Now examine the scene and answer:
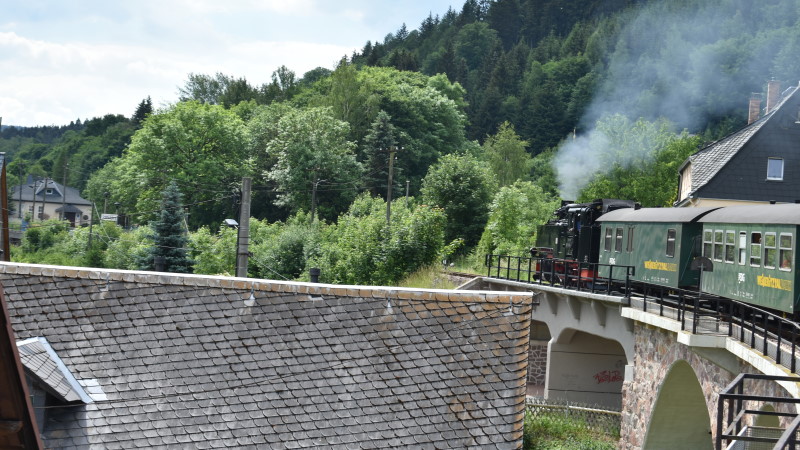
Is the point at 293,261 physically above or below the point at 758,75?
below

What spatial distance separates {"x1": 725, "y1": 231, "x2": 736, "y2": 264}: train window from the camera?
20453 mm

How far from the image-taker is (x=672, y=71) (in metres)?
75.9

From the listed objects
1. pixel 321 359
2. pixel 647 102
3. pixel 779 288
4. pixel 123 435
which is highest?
pixel 647 102

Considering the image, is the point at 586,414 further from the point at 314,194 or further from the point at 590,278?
the point at 314,194

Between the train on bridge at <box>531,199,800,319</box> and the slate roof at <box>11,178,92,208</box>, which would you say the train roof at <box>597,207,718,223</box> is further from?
the slate roof at <box>11,178,92,208</box>

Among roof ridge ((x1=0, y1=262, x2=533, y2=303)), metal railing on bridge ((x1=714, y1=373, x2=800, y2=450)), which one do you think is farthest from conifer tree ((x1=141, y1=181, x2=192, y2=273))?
metal railing on bridge ((x1=714, y1=373, x2=800, y2=450))

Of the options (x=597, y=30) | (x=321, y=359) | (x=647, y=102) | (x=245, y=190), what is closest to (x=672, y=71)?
(x=647, y=102)

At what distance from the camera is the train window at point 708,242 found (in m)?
22.1

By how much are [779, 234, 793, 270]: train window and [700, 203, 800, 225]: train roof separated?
0.30 meters

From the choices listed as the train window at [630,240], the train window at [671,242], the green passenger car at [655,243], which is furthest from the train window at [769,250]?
the train window at [630,240]

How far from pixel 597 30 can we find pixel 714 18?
28918 mm

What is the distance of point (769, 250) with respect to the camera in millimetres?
18500

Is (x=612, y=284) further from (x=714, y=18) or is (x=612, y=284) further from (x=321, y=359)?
(x=714, y=18)

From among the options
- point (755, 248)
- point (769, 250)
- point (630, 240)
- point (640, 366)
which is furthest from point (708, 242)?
point (630, 240)
